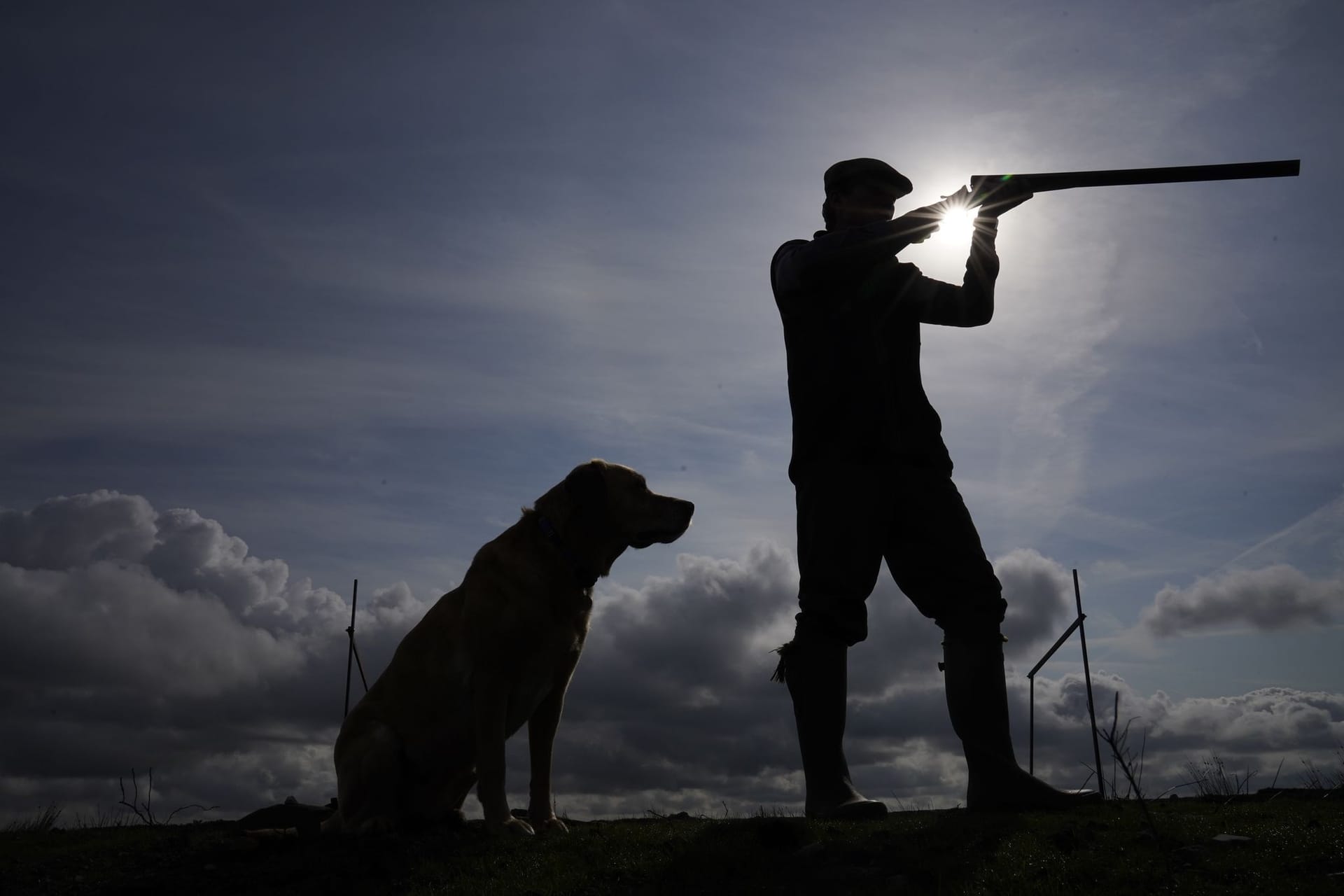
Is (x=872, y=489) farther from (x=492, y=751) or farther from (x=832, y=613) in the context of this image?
(x=492, y=751)

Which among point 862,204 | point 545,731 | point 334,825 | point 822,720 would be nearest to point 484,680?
point 545,731

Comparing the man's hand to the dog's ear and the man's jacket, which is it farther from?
the dog's ear

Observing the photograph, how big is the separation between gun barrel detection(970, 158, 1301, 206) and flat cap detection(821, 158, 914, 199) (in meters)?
0.44

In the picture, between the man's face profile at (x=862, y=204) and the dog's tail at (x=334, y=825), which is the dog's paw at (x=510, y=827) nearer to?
the dog's tail at (x=334, y=825)

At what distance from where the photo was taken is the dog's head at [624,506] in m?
6.33

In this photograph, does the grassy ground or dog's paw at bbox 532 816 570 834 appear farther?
dog's paw at bbox 532 816 570 834

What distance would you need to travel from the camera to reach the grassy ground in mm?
3539

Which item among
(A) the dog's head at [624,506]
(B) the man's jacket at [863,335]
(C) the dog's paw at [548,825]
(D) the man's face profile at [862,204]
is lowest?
(C) the dog's paw at [548,825]

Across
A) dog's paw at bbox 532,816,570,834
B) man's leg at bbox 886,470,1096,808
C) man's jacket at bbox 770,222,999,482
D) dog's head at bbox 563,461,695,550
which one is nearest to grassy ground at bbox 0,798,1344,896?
man's leg at bbox 886,470,1096,808

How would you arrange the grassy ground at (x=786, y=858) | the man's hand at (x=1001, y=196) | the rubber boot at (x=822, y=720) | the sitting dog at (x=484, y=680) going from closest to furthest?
the grassy ground at (x=786, y=858) < the rubber boot at (x=822, y=720) < the sitting dog at (x=484, y=680) < the man's hand at (x=1001, y=196)

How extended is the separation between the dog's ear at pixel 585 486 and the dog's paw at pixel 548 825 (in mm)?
1880

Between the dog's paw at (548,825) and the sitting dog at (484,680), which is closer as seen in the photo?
the dog's paw at (548,825)

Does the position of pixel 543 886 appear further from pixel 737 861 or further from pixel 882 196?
pixel 882 196

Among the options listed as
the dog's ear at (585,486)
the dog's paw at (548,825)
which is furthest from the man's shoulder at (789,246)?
the dog's paw at (548,825)
